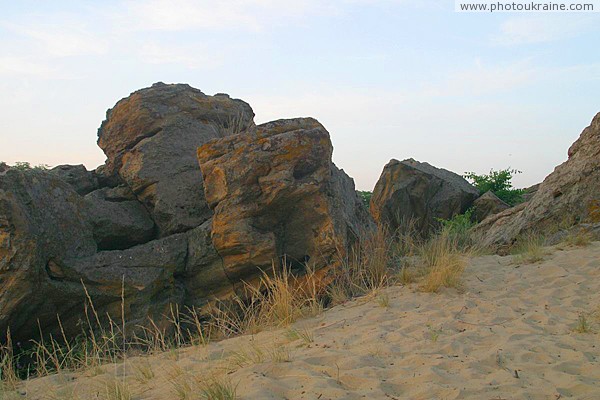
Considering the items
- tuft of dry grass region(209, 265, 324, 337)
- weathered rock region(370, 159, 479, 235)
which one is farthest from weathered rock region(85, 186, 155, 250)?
weathered rock region(370, 159, 479, 235)

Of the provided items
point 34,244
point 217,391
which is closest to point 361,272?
point 217,391

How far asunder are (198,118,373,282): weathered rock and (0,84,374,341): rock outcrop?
0.01 metres

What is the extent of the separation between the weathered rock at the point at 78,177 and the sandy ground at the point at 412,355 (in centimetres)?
370

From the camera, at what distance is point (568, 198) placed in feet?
30.9

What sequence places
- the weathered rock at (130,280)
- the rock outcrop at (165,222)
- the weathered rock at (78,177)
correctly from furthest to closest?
1. the weathered rock at (78,177)
2. the weathered rock at (130,280)
3. the rock outcrop at (165,222)

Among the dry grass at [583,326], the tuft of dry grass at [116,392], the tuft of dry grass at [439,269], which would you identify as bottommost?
the dry grass at [583,326]

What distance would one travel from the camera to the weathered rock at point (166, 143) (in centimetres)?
809

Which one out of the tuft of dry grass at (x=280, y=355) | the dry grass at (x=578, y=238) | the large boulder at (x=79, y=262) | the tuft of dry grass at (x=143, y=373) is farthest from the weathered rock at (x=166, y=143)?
the dry grass at (x=578, y=238)

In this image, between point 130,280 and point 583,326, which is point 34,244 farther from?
point 583,326

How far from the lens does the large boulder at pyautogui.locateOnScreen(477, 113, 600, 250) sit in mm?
9156

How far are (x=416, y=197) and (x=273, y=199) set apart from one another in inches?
260

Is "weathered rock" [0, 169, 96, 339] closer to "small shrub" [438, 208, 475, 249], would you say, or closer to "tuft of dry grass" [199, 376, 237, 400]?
"tuft of dry grass" [199, 376, 237, 400]

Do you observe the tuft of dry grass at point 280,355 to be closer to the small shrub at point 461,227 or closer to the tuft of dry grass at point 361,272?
the tuft of dry grass at point 361,272

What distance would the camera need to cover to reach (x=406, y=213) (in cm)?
1298
